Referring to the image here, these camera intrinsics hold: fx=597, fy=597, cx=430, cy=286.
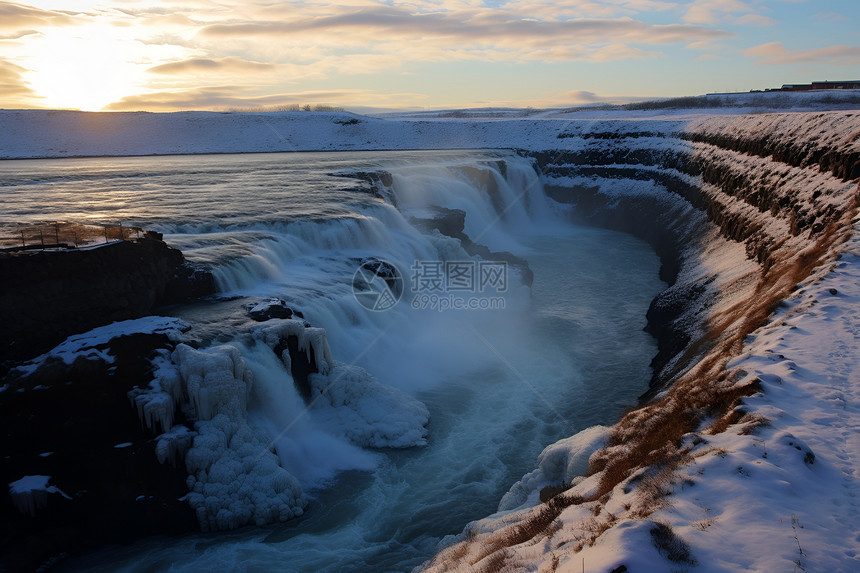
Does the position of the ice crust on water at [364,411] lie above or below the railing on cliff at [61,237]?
below

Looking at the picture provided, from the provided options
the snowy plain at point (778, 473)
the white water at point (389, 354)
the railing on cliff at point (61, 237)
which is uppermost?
the railing on cliff at point (61, 237)

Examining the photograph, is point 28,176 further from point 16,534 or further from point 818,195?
point 818,195

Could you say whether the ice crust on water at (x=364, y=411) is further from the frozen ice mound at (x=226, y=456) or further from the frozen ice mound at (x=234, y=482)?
the frozen ice mound at (x=234, y=482)

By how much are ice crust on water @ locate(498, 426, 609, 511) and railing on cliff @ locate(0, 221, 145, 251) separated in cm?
1235

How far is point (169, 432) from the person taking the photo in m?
12.7

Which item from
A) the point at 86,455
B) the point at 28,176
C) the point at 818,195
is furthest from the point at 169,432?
the point at 28,176

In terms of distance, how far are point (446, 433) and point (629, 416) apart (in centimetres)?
633

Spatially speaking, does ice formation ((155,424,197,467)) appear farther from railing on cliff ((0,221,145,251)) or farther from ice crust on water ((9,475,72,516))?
railing on cliff ((0,221,145,251))

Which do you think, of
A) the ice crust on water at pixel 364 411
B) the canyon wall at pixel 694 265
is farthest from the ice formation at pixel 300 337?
the canyon wall at pixel 694 265

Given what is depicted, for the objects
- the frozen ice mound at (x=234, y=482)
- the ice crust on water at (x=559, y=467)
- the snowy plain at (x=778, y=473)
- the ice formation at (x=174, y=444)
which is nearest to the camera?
the snowy plain at (x=778, y=473)

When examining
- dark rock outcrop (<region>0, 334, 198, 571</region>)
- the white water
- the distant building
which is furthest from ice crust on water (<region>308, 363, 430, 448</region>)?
the distant building

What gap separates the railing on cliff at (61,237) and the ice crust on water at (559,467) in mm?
12350

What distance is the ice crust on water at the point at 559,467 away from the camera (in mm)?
11164

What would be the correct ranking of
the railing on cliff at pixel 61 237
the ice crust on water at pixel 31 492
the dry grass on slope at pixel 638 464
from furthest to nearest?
the railing on cliff at pixel 61 237
the ice crust on water at pixel 31 492
the dry grass on slope at pixel 638 464
